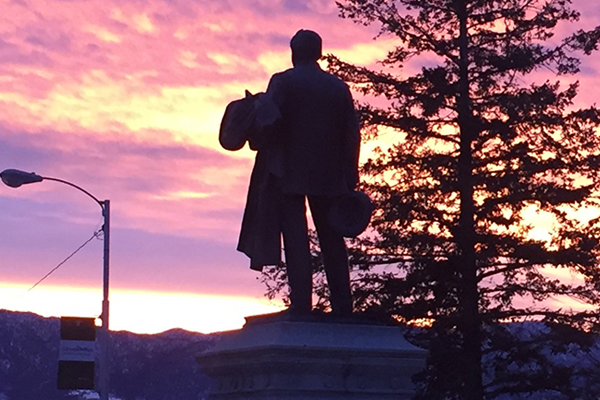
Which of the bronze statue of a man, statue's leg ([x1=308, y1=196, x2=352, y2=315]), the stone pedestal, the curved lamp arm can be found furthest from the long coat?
the curved lamp arm

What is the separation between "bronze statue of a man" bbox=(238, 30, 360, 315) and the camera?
1059cm

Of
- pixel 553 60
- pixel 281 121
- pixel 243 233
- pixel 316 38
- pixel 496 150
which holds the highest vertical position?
pixel 553 60

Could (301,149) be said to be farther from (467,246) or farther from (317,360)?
(467,246)

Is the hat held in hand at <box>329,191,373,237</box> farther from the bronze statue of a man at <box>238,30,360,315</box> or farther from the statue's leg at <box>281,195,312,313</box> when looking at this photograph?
the statue's leg at <box>281,195,312,313</box>

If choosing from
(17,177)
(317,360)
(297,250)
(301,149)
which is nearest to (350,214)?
(297,250)

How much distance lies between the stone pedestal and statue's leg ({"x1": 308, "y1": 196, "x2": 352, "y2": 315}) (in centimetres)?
44

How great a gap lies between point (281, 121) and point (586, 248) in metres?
19.1

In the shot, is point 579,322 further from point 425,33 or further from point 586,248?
point 425,33

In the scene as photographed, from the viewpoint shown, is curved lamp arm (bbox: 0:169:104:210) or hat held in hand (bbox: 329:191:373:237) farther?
curved lamp arm (bbox: 0:169:104:210)

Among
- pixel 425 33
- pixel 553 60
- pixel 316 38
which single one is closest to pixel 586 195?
pixel 553 60

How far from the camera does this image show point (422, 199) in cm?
2862

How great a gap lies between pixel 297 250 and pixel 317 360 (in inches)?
42.5

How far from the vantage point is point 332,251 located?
35.3 feet

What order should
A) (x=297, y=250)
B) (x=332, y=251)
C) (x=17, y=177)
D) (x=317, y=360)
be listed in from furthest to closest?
(x=17, y=177) → (x=332, y=251) → (x=297, y=250) → (x=317, y=360)
